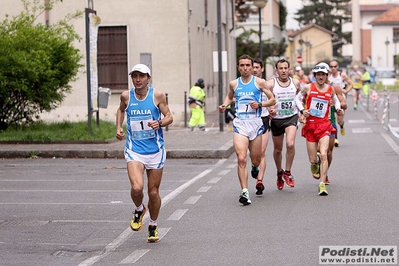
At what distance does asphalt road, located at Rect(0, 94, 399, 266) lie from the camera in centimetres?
922

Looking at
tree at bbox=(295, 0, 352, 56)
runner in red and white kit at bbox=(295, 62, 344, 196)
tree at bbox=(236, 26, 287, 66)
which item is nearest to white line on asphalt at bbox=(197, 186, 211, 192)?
runner in red and white kit at bbox=(295, 62, 344, 196)

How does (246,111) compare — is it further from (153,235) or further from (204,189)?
(153,235)

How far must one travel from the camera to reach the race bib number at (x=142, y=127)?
10.2m

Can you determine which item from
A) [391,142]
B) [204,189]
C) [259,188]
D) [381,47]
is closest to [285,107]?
[259,188]

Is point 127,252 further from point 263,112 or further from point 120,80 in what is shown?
point 120,80

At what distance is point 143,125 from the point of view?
10.2 m

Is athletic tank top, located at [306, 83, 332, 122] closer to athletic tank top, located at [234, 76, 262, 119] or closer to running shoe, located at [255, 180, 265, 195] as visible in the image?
running shoe, located at [255, 180, 265, 195]

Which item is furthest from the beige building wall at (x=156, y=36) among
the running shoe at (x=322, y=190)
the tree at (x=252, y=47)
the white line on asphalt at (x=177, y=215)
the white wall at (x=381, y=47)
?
the white wall at (x=381, y=47)

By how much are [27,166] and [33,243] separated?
30.4 ft

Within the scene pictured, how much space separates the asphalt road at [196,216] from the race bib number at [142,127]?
3.50 ft

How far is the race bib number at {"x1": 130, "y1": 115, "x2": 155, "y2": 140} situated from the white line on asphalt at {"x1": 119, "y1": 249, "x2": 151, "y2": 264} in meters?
1.31

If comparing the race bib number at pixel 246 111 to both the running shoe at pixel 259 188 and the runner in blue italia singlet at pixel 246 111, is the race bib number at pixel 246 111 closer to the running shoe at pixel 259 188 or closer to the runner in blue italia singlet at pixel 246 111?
the runner in blue italia singlet at pixel 246 111

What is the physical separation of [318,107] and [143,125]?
4.51m

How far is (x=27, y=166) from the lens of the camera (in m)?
19.1
